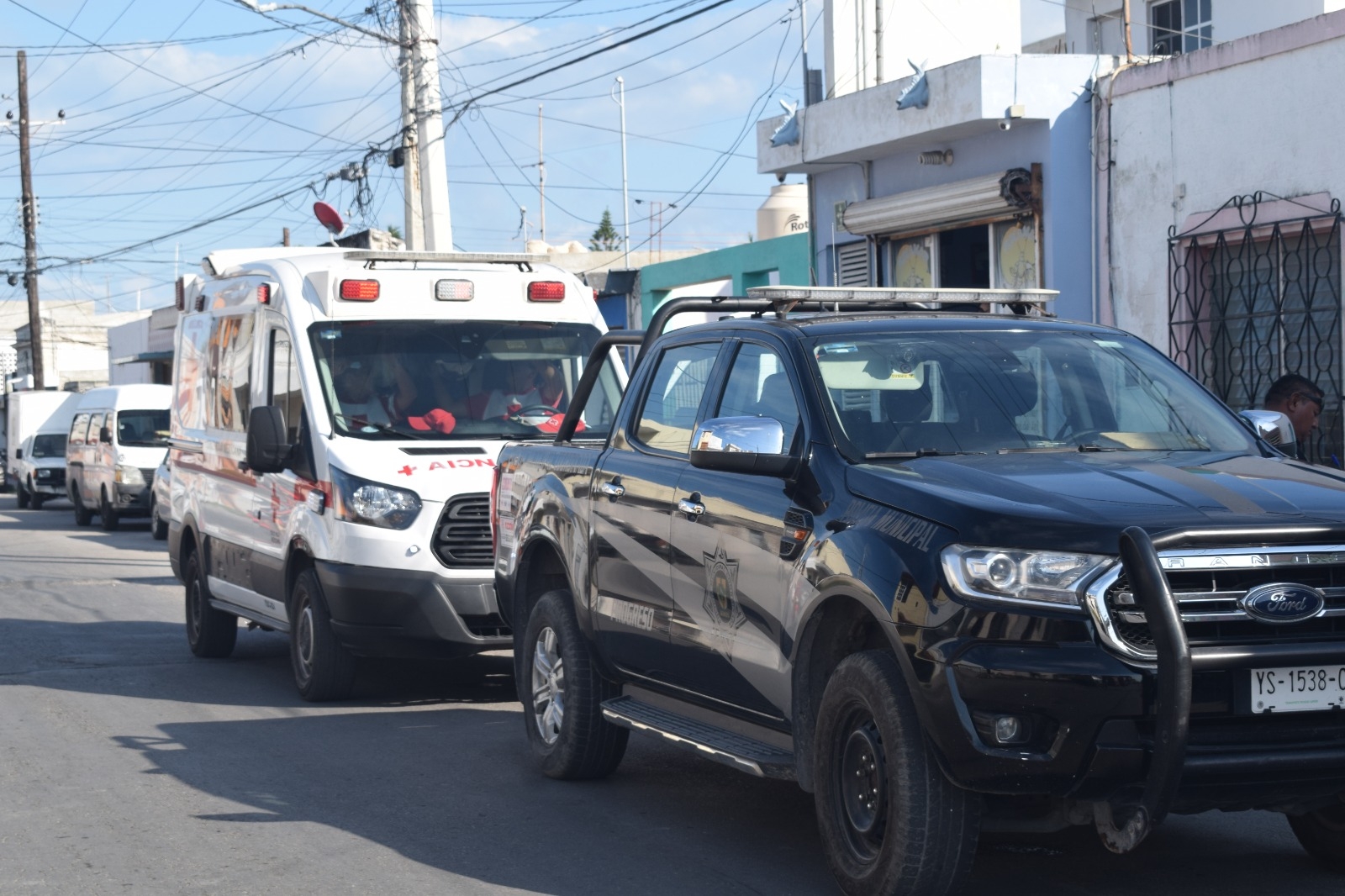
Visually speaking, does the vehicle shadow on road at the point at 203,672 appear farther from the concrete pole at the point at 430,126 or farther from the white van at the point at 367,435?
the concrete pole at the point at 430,126

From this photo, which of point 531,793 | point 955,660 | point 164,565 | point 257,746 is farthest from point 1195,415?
point 164,565

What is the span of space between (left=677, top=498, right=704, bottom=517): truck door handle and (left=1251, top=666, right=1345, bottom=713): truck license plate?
2157 millimetres

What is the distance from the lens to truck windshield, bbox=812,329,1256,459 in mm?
5699

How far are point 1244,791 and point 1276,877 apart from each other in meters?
1.29

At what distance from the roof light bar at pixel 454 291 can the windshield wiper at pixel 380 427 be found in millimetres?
1059

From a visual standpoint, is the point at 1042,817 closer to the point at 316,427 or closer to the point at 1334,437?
the point at 316,427

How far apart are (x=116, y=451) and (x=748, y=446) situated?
22.9 m

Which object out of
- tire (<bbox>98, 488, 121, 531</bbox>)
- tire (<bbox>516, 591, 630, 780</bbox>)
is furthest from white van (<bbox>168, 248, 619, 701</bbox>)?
tire (<bbox>98, 488, 121, 531</bbox>)

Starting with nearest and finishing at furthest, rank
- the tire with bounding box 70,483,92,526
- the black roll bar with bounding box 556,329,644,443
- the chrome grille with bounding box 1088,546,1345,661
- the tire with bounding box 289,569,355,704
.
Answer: the chrome grille with bounding box 1088,546,1345,661 → the black roll bar with bounding box 556,329,644,443 → the tire with bounding box 289,569,355,704 → the tire with bounding box 70,483,92,526

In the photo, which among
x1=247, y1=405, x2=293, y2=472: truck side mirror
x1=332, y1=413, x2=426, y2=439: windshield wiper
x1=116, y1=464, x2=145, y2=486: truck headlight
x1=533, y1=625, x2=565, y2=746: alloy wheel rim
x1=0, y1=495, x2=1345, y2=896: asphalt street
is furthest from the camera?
x1=116, y1=464, x2=145, y2=486: truck headlight

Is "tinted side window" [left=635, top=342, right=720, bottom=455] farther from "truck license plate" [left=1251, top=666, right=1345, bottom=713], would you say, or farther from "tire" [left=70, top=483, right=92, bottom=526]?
"tire" [left=70, top=483, right=92, bottom=526]

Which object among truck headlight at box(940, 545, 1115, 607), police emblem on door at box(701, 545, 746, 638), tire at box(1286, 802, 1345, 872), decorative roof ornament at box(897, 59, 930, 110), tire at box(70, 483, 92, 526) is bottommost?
tire at box(70, 483, 92, 526)

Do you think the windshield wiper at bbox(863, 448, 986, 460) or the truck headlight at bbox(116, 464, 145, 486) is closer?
the windshield wiper at bbox(863, 448, 986, 460)

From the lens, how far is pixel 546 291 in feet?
35.2
